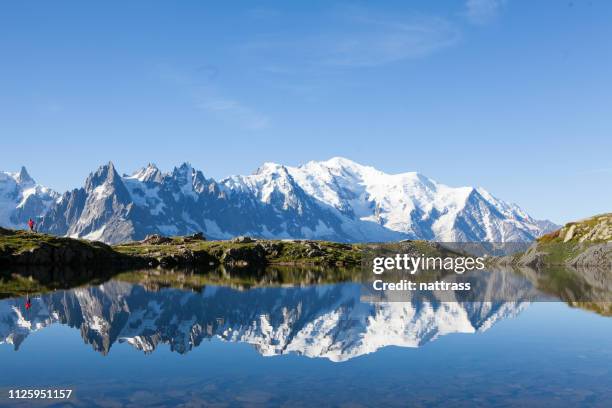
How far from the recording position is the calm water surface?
3778 cm

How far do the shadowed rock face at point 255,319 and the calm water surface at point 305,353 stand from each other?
0.23 meters

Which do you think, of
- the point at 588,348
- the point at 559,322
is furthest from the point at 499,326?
the point at 588,348

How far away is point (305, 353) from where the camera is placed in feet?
171

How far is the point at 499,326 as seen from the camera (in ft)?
229

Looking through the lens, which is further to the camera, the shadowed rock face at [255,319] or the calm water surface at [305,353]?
the shadowed rock face at [255,319]

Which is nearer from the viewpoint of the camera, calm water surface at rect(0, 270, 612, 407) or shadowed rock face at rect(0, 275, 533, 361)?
calm water surface at rect(0, 270, 612, 407)

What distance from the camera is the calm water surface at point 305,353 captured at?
3778 cm

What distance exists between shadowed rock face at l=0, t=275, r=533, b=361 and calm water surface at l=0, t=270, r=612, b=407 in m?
0.23

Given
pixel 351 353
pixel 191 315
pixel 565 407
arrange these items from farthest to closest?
pixel 191 315 → pixel 351 353 → pixel 565 407

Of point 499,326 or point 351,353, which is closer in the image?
point 351,353

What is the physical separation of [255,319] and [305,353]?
2332 cm

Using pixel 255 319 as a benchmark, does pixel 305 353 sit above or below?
below

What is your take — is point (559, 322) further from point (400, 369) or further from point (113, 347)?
point (113, 347)

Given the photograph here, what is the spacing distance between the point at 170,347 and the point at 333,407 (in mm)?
25227
